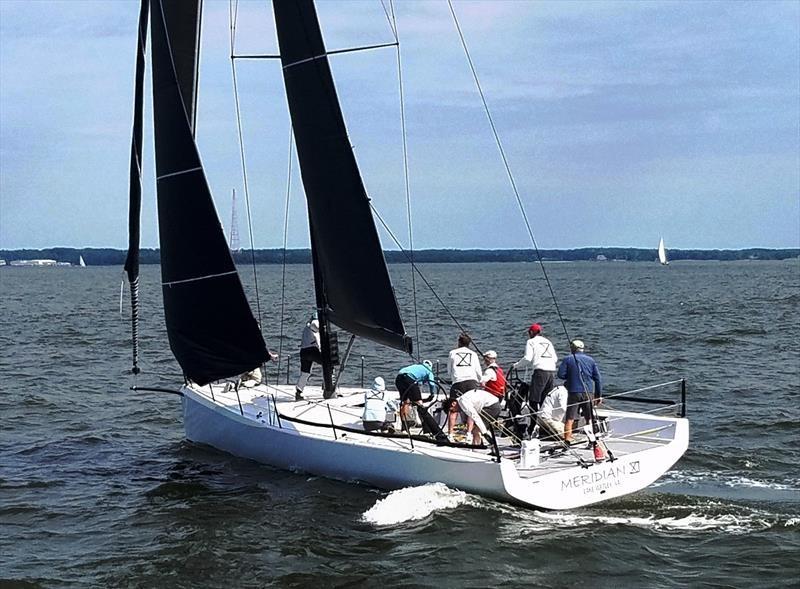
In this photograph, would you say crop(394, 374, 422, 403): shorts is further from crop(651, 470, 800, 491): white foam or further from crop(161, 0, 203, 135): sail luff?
crop(161, 0, 203, 135): sail luff

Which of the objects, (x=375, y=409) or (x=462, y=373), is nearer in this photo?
(x=462, y=373)

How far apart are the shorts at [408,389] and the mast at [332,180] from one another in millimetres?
452

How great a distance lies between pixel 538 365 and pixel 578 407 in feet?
2.59

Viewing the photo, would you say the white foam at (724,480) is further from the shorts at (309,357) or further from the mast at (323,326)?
the shorts at (309,357)

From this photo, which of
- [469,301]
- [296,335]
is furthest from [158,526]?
[469,301]

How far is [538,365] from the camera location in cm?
Result: 1467

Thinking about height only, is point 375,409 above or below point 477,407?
below

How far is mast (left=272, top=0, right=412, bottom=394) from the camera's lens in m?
15.5

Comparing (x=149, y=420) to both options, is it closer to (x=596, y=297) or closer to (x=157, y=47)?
(x=157, y=47)

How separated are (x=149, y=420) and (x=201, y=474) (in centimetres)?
569

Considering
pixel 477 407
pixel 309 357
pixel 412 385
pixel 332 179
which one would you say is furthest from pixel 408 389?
pixel 332 179

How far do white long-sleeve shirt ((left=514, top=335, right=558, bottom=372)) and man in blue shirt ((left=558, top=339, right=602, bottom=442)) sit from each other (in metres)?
0.32

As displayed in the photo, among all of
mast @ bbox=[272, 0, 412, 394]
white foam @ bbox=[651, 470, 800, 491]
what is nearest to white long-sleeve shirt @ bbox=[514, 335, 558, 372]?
mast @ bbox=[272, 0, 412, 394]

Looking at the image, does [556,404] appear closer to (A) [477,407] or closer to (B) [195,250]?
(A) [477,407]
